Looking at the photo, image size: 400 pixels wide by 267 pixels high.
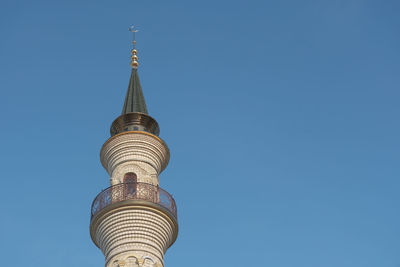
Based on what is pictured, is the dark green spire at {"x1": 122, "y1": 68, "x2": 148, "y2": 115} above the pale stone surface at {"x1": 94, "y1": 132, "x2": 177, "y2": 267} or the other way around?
above

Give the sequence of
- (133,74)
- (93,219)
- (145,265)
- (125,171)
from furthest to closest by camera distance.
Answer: (133,74) → (125,171) → (93,219) → (145,265)

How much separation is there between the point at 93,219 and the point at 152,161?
117 inches

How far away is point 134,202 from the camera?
64.1ft

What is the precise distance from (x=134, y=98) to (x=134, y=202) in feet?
19.6

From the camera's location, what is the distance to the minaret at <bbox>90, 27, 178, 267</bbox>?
62.5 feet

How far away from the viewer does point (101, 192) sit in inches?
801

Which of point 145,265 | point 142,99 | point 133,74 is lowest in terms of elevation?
point 145,265

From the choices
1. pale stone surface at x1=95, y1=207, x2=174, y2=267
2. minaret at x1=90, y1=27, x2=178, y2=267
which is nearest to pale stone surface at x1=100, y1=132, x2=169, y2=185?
minaret at x1=90, y1=27, x2=178, y2=267

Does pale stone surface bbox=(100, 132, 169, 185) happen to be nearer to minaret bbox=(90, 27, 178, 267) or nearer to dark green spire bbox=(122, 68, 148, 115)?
minaret bbox=(90, 27, 178, 267)

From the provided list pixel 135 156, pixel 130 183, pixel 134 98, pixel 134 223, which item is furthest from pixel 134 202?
pixel 134 98

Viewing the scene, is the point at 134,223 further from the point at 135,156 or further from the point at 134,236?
the point at 135,156

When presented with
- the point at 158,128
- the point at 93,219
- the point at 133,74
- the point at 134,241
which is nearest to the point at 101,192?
the point at 93,219

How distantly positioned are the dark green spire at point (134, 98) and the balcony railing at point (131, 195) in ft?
13.2

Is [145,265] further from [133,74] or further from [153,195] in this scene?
[133,74]
